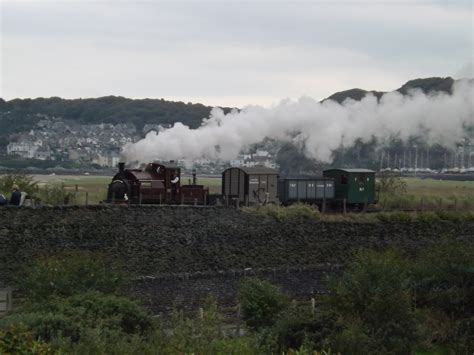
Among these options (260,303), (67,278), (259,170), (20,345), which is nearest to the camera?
(20,345)

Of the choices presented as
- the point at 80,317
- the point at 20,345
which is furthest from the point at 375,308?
the point at 20,345

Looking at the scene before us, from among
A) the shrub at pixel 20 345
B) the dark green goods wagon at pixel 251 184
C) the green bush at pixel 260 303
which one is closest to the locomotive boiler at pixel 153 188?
the dark green goods wagon at pixel 251 184

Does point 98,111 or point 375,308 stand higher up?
point 98,111

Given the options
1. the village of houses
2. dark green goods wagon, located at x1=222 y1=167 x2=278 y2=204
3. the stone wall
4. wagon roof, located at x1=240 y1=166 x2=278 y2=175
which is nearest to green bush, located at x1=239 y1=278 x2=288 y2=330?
the stone wall

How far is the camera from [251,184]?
43.2 metres

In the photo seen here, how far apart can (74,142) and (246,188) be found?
80.4 meters

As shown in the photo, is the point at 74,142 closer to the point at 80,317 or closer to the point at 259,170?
the point at 259,170

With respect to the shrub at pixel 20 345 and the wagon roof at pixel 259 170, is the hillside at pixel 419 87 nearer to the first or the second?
the wagon roof at pixel 259 170

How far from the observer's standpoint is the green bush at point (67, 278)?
2177cm

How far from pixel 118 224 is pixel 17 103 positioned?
441ft

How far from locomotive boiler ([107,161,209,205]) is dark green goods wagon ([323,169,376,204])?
9087mm

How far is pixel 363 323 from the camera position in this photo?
66.5 feet

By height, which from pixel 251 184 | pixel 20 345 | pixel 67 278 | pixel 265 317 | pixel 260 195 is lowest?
pixel 265 317

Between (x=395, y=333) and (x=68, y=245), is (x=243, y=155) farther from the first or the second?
(x=395, y=333)
